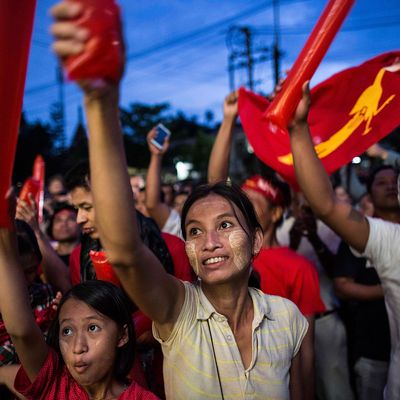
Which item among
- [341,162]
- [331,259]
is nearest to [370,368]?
[331,259]

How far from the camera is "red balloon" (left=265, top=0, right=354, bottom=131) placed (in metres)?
1.97

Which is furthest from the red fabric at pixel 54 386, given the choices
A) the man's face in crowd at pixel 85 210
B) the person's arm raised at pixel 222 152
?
the person's arm raised at pixel 222 152

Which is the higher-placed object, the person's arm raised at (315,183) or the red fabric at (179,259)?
the person's arm raised at (315,183)

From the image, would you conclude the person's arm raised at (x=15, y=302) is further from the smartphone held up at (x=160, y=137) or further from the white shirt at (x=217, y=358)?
the smartphone held up at (x=160, y=137)

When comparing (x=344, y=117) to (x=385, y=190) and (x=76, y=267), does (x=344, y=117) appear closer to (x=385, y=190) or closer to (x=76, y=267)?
(x=385, y=190)

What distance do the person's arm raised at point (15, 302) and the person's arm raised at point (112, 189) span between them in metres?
0.49

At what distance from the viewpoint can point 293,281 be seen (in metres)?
2.80

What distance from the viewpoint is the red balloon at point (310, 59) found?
1.97m

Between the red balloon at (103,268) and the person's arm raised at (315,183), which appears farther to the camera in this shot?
→ the red balloon at (103,268)

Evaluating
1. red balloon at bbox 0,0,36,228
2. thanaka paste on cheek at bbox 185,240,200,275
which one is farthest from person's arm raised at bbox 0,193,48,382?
thanaka paste on cheek at bbox 185,240,200,275

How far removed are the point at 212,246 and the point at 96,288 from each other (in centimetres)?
57

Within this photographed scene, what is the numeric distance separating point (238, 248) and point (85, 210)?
1073mm

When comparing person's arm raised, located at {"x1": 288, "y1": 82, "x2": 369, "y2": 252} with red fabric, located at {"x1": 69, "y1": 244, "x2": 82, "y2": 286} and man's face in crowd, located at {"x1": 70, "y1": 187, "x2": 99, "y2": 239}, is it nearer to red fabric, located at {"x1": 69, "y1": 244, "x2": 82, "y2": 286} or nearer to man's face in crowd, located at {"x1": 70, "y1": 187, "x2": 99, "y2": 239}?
man's face in crowd, located at {"x1": 70, "y1": 187, "x2": 99, "y2": 239}

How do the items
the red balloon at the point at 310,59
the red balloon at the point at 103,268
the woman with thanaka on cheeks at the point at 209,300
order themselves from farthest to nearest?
the red balloon at the point at 103,268, the red balloon at the point at 310,59, the woman with thanaka on cheeks at the point at 209,300
